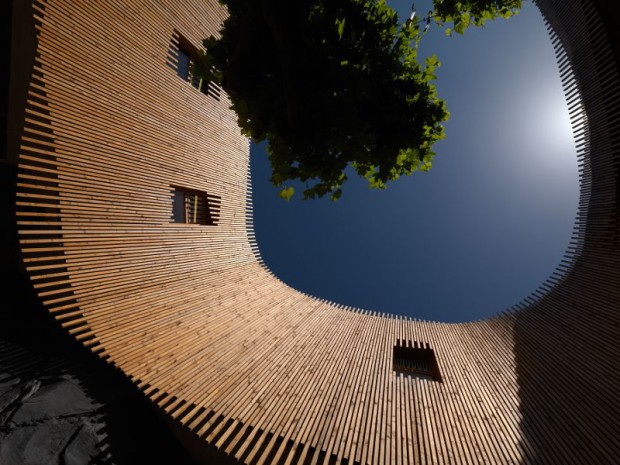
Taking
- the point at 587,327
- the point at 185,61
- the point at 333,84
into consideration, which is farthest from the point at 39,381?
the point at 587,327

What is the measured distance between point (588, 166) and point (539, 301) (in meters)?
3.36

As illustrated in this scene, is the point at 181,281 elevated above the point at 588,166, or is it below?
below

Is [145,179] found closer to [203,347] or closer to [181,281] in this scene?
[181,281]

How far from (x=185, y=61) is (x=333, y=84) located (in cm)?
578

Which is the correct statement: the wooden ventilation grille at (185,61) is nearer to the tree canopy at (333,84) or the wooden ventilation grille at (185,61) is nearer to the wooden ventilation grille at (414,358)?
the tree canopy at (333,84)

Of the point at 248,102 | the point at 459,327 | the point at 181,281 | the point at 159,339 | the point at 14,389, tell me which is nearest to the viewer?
the point at 248,102

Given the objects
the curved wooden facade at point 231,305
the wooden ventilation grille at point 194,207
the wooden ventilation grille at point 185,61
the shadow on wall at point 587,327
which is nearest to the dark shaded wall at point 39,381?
the curved wooden facade at point 231,305

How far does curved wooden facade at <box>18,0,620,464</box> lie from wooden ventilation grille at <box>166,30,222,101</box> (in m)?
0.10

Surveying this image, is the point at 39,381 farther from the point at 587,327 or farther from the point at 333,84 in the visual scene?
the point at 587,327

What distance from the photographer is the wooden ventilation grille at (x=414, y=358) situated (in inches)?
257

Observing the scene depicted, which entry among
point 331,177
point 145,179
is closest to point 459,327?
point 331,177

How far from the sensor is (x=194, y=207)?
6832 millimetres

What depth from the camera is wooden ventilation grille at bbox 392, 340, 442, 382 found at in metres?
6.52

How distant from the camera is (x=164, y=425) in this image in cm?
491
